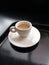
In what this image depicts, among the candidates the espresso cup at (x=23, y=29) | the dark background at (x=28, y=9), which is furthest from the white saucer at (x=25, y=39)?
the dark background at (x=28, y=9)

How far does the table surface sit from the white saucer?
26mm

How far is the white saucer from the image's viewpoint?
20.3 inches

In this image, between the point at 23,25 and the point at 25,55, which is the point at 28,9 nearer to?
the point at 23,25

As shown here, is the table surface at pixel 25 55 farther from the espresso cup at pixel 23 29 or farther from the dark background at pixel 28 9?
the dark background at pixel 28 9

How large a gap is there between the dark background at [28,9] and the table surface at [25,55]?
0.75ft

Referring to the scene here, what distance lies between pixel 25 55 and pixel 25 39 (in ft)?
0.23

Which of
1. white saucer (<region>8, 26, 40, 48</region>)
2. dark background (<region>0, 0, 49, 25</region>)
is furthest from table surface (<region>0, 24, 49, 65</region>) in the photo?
dark background (<region>0, 0, 49, 25</region>)

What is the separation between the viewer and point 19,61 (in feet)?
1.56

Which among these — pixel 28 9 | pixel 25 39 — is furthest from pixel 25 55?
pixel 28 9

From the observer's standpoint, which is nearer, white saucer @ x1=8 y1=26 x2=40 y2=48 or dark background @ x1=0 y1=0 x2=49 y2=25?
white saucer @ x1=8 y1=26 x2=40 y2=48

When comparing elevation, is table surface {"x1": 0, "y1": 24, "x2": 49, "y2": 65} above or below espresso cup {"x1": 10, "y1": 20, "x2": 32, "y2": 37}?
below

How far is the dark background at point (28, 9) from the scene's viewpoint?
0.74 m

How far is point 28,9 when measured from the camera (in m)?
0.76

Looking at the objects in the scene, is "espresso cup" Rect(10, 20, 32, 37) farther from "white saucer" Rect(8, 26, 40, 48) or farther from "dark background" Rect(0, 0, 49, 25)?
"dark background" Rect(0, 0, 49, 25)
